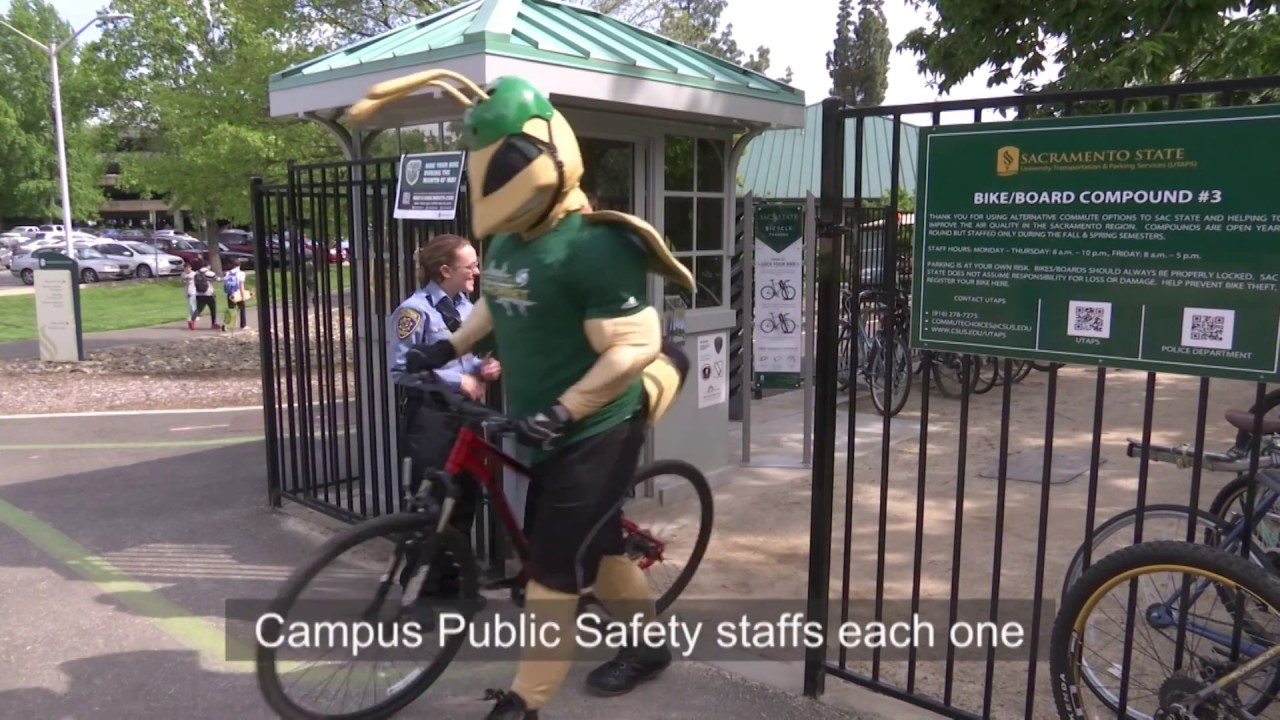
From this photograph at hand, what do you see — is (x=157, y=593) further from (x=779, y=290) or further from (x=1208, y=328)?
(x=779, y=290)

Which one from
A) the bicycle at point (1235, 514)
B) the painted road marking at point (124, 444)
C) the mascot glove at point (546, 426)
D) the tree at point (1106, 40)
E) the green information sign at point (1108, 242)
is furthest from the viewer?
the painted road marking at point (124, 444)

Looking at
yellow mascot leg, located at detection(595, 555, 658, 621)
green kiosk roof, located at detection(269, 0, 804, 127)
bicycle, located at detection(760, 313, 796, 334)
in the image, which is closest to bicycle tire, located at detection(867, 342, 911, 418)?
bicycle, located at detection(760, 313, 796, 334)

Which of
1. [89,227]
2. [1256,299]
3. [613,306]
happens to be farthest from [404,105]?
[89,227]

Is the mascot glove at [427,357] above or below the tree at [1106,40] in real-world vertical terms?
below

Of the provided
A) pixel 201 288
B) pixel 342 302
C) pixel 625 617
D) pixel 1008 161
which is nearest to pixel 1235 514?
pixel 1008 161

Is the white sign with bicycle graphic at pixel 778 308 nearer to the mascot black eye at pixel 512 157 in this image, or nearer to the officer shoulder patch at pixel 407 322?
the officer shoulder patch at pixel 407 322

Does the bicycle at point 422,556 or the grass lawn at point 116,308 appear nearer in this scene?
the bicycle at point 422,556

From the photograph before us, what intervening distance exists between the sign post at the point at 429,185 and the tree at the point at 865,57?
43193 millimetres

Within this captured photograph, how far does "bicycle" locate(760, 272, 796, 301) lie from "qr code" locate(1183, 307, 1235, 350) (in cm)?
479

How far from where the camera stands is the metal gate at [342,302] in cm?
483

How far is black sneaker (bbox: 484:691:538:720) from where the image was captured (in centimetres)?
316

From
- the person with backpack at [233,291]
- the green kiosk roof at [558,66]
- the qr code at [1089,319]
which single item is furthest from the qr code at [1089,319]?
the person with backpack at [233,291]

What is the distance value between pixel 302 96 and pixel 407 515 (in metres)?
2.95

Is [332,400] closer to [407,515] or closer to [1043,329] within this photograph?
[407,515]
